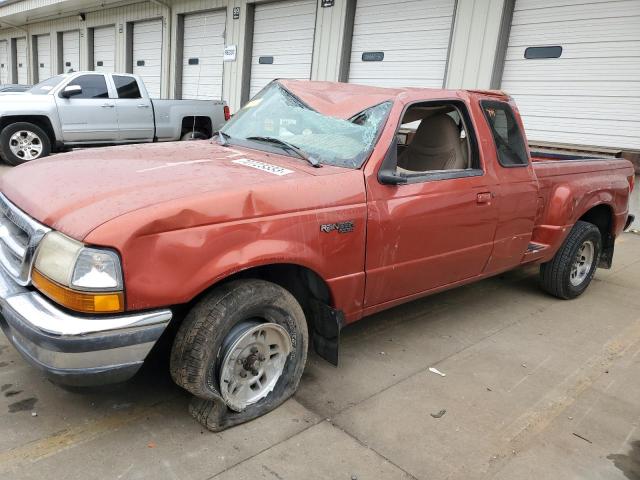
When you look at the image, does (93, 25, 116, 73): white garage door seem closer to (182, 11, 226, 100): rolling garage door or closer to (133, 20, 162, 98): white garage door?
(133, 20, 162, 98): white garage door

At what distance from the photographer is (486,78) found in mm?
9562

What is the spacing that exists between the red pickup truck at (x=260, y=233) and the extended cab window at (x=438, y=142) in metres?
0.01

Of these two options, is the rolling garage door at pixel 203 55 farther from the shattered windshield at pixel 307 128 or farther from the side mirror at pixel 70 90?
the shattered windshield at pixel 307 128

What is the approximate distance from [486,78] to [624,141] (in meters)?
2.59

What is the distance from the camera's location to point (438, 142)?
4.11 m

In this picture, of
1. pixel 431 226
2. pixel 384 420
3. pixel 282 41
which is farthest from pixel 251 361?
pixel 282 41

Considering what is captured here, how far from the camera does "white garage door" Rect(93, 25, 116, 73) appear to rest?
20373 mm

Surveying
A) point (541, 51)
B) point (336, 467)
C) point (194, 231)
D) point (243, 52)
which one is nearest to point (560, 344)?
point (336, 467)

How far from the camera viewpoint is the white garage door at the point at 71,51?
2266 cm

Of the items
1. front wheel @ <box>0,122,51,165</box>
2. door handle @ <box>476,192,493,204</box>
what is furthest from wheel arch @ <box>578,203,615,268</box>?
front wheel @ <box>0,122,51,165</box>

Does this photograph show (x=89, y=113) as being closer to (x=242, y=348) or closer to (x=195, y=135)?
(x=195, y=135)

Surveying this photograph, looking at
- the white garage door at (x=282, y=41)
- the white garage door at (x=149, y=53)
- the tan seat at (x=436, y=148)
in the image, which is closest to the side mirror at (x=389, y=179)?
the tan seat at (x=436, y=148)

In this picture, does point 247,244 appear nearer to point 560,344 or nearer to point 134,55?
point 560,344

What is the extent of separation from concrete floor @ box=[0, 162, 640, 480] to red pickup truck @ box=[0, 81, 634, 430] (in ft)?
0.86
